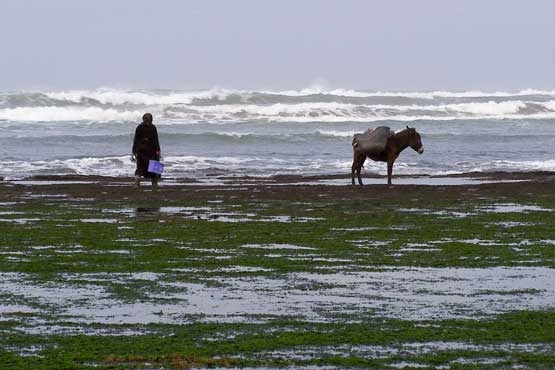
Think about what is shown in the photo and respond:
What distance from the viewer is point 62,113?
66750mm

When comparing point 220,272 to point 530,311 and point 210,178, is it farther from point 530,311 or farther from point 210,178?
point 210,178

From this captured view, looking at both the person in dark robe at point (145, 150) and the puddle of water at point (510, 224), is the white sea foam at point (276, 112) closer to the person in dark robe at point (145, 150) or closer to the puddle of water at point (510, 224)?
the person in dark robe at point (145, 150)

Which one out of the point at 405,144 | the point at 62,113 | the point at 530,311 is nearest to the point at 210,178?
Answer: the point at 405,144

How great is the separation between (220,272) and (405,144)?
1329 centimetres

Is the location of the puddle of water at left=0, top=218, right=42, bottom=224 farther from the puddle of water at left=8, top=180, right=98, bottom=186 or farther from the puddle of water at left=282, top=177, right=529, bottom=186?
the puddle of water at left=282, top=177, right=529, bottom=186

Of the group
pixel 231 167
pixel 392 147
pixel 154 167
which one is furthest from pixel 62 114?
pixel 154 167

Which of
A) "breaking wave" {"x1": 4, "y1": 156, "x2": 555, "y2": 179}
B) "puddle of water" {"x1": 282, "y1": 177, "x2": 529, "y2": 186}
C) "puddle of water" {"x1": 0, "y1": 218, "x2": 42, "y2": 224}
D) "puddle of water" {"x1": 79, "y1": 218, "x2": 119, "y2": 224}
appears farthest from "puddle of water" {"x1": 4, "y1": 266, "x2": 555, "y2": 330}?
"breaking wave" {"x1": 4, "y1": 156, "x2": 555, "y2": 179}

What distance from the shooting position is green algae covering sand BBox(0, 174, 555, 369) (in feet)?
A: 28.2

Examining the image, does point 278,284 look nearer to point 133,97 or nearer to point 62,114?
point 62,114

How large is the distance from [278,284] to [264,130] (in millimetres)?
47080

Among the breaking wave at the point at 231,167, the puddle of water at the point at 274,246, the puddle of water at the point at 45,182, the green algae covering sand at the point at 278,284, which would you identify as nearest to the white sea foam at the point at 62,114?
the breaking wave at the point at 231,167

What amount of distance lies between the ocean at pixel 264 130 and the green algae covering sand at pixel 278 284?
12908 mm

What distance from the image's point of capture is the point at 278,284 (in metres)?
11.5

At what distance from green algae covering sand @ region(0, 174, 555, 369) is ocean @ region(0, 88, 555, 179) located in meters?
12.9
